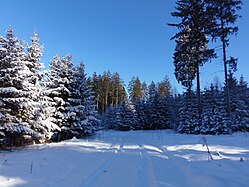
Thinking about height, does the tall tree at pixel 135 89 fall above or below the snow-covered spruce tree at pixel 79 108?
above

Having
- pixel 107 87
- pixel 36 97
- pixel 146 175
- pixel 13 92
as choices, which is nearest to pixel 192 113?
pixel 36 97

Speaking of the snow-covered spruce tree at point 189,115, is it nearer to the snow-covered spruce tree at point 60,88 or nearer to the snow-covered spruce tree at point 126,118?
the snow-covered spruce tree at point 126,118

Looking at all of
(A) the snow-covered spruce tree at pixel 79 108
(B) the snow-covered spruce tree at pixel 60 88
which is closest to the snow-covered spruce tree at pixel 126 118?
(A) the snow-covered spruce tree at pixel 79 108

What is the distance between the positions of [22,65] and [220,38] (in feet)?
52.3

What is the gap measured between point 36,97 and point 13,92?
1.87 m

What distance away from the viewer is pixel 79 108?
783 inches

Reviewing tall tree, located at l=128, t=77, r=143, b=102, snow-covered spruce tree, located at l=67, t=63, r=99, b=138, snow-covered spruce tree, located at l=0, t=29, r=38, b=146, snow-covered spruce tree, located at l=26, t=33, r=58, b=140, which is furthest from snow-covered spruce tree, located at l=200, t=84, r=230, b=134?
tall tree, located at l=128, t=77, r=143, b=102

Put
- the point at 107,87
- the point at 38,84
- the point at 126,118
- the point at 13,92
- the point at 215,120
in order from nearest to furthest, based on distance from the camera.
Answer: the point at 13,92 → the point at 38,84 → the point at 215,120 → the point at 126,118 → the point at 107,87

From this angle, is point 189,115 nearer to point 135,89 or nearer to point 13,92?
point 13,92

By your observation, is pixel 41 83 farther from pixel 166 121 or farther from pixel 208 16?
pixel 166 121

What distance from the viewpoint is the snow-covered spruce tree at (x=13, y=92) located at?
1206 centimetres

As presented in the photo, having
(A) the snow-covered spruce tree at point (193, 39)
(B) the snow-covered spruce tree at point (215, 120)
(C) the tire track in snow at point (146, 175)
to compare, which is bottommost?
(C) the tire track in snow at point (146, 175)

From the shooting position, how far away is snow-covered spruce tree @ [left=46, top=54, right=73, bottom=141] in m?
18.9

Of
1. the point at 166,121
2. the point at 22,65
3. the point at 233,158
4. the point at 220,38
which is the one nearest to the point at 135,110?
the point at 166,121
